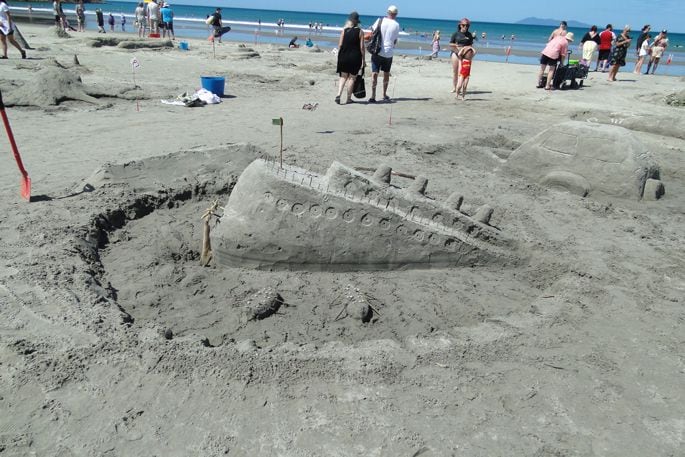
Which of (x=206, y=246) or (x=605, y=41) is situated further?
(x=605, y=41)

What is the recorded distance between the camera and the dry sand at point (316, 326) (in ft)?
7.85

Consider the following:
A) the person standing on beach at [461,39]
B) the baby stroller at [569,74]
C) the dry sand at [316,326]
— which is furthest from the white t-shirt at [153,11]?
the baby stroller at [569,74]

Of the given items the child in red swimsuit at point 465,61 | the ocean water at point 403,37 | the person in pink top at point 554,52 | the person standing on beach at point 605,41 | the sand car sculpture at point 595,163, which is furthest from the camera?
the ocean water at point 403,37

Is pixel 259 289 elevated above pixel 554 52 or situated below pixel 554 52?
below

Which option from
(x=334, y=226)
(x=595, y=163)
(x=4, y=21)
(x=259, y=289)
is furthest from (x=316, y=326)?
(x=4, y=21)

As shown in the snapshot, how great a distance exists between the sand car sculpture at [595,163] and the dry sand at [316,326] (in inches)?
7.4

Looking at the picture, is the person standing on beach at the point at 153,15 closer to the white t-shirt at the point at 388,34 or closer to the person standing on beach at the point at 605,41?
the white t-shirt at the point at 388,34

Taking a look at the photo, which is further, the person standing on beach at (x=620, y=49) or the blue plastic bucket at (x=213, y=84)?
Answer: the person standing on beach at (x=620, y=49)

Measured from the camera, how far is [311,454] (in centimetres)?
225

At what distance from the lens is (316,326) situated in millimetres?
3418

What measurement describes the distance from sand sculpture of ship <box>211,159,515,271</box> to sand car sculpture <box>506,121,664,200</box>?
8.15 feet

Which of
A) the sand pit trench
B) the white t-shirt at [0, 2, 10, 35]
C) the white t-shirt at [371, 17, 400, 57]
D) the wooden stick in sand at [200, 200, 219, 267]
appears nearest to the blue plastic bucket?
the white t-shirt at [371, 17, 400, 57]

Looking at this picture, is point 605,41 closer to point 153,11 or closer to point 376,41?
point 376,41

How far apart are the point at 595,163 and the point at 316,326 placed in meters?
4.40
